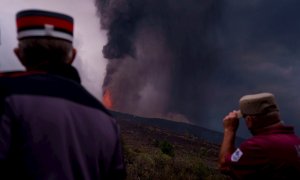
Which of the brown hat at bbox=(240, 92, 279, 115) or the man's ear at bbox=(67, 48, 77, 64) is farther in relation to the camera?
the brown hat at bbox=(240, 92, 279, 115)

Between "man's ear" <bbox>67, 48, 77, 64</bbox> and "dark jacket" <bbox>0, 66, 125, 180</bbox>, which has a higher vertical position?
"man's ear" <bbox>67, 48, 77, 64</bbox>

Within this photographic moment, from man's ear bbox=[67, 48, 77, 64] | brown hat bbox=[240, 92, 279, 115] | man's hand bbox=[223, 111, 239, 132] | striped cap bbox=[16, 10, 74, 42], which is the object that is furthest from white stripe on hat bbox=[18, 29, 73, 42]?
man's hand bbox=[223, 111, 239, 132]

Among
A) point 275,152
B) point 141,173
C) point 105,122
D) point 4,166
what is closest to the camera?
point 4,166

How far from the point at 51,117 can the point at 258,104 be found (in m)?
1.99

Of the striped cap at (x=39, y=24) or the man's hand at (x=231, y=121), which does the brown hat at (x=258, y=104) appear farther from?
the striped cap at (x=39, y=24)

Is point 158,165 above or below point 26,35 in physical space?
below

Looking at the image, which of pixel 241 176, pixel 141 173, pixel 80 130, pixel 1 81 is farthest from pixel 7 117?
pixel 141 173

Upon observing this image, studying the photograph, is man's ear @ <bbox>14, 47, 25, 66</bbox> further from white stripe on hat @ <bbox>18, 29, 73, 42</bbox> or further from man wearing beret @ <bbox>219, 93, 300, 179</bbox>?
man wearing beret @ <bbox>219, 93, 300, 179</bbox>

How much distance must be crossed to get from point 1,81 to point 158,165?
53.2ft

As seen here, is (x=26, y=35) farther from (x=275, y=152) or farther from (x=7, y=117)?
(x=275, y=152)

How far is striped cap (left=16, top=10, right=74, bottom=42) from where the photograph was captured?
2.27 m

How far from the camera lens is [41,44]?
228 centimetres

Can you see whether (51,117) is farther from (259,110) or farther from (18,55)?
(259,110)

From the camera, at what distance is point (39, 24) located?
2.27 metres
